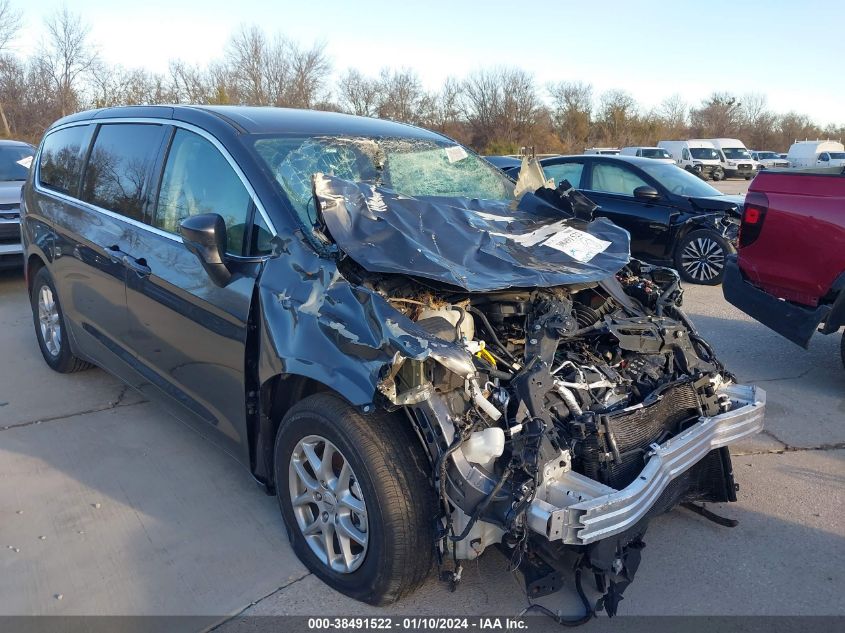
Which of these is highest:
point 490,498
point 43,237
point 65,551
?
point 43,237

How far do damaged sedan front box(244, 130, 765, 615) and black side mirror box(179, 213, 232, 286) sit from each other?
255 mm

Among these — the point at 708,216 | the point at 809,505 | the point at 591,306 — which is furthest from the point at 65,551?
the point at 708,216

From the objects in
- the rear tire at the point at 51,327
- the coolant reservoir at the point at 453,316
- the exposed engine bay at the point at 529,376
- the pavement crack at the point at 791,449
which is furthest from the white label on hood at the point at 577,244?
the rear tire at the point at 51,327

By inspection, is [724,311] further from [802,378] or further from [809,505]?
[809,505]

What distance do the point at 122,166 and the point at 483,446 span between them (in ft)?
9.61

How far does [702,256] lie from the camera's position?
859 centimetres

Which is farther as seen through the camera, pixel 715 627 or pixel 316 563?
pixel 316 563

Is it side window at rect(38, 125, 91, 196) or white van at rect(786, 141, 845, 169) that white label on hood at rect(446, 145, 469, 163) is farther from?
white van at rect(786, 141, 845, 169)

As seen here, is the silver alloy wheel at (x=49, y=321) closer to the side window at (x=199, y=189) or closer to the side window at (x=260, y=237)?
the side window at (x=199, y=189)

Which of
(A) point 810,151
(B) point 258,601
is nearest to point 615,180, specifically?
(B) point 258,601

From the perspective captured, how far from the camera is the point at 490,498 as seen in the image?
2.36 metres

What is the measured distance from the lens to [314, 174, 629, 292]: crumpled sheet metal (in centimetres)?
286

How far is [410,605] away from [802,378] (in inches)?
154

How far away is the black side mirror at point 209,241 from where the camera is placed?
293cm
